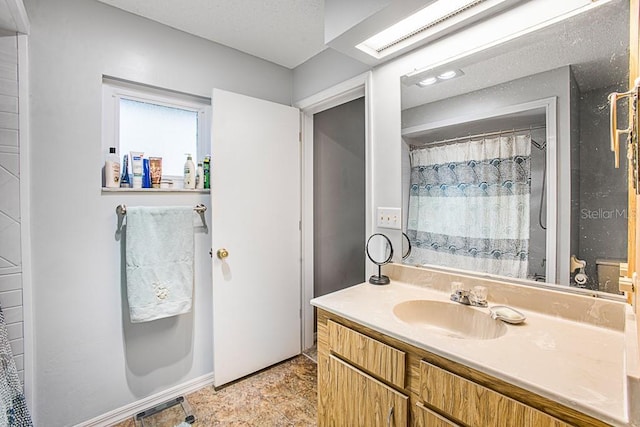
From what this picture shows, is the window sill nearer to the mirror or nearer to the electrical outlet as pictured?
the electrical outlet

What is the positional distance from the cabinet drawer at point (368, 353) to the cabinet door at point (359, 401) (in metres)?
0.04

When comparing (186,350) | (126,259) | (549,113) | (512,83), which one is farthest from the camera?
(186,350)

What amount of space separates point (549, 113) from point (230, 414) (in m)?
2.27

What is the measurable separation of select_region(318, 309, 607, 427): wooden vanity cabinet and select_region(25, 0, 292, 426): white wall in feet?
4.06

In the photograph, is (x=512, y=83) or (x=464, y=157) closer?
(x=512, y=83)

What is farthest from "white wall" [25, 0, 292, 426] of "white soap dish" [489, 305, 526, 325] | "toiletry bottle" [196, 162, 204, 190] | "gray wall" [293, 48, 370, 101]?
"white soap dish" [489, 305, 526, 325]

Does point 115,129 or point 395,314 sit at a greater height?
point 115,129

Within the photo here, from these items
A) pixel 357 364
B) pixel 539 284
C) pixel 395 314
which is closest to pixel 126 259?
pixel 357 364

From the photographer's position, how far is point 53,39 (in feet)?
5.02

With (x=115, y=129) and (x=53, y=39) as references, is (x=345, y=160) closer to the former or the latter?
(x=115, y=129)

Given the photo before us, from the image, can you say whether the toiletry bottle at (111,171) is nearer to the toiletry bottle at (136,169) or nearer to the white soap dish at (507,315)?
the toiletry bottle at (136,169)

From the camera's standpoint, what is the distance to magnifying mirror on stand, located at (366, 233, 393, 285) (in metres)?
1.64

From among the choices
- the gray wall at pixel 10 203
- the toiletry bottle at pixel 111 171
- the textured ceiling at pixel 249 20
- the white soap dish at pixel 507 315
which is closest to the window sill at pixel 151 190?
the toiletry bottle at pixel 111 171

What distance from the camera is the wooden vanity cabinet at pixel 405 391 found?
0.77 metres
